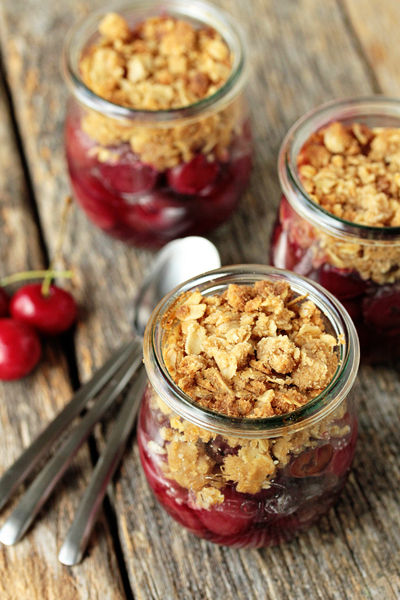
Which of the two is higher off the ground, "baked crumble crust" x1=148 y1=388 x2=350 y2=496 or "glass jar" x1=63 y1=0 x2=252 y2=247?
"glass jar" x1=63 y1=0 x2=252 y2=247

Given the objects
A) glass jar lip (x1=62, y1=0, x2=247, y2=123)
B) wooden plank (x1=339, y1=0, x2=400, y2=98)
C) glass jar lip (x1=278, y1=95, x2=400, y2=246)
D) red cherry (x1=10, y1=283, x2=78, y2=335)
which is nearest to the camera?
glass jar lip (x1=278, y1=95, x2=400, y2=246)

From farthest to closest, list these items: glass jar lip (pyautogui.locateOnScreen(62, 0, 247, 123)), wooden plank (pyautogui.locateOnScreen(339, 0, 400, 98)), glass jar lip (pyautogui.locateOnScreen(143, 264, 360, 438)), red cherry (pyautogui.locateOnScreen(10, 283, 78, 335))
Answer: wooden plank (pyautogui.locateOnScreen(339, 0, 400, 98)) → red cherry (pyautogui.locateOnScreen(10, 283, 78, 335)) → glass jar lip (pyautogui.locateOnScreen(62, 0, 247, 123)) → glass jar lip (pyautogui.locateOnScreen(143, 264, 360, 438))

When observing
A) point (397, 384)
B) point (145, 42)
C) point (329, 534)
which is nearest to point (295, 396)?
point (329, 534)

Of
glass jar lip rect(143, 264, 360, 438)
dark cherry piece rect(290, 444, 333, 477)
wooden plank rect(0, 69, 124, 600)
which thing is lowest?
wooden plank rect(0, 69, 124, 600)

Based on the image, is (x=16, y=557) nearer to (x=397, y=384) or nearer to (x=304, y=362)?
(x=304, y=362)

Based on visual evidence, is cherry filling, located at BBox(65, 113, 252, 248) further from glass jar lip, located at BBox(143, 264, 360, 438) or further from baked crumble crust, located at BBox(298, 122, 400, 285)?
glass jar lip, located at BBox(143, 264, 360, 438)

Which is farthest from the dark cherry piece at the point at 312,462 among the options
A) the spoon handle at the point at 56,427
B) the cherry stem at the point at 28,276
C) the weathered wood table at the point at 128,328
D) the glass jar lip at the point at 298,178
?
the cherry stem at the point at 28,276

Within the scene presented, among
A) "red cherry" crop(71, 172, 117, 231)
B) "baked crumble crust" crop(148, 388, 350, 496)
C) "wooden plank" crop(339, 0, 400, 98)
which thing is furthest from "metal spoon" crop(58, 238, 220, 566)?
"wooden plank" crop(339, 0, 400, 98)
